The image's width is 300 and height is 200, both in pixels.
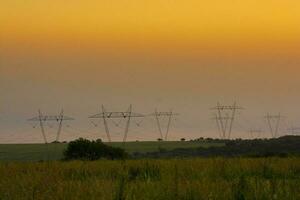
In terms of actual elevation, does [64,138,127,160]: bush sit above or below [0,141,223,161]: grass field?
below

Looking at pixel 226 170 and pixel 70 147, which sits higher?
pixel 70 147

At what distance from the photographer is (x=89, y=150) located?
198 ft

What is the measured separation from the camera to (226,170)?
27.6 meters

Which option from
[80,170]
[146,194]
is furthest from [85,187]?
[80,170]

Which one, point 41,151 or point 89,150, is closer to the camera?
point 89,150

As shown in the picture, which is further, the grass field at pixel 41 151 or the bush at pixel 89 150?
the grass field at pixel 41 151

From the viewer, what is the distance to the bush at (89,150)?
58.6m

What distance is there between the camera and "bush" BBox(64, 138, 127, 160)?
192 feet

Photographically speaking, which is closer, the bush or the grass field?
the bush

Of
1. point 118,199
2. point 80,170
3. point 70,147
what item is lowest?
point 118,199

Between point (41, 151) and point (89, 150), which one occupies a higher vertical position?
point (41, 151)

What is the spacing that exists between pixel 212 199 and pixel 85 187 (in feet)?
11.5

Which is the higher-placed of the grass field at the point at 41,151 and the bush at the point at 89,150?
the grass field at the point at 41,151

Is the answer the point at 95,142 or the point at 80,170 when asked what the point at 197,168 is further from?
the point at 95,142
